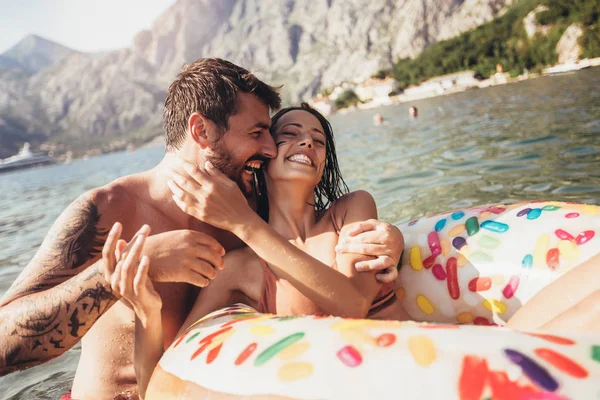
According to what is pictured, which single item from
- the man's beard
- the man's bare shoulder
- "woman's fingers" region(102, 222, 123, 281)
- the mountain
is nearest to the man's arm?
"woman's fingers" region(102, 222, 123, 281)

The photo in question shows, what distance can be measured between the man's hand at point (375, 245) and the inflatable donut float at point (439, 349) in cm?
59

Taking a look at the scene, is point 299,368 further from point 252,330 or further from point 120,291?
point 120,291

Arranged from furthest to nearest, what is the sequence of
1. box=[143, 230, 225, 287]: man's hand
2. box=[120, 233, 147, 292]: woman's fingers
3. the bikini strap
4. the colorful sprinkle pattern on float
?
1. the bikini strap
2. the colorful sprinkle pattern on float
3. box=[143, 230, 225, 287]: man's hand
4. box=[120, 233, 147, 292]: woman's fingers

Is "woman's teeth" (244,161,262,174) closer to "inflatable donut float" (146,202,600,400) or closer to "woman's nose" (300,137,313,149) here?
"woman's nose" (300,137,313,149)

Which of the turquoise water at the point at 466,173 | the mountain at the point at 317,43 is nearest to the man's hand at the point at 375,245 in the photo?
the turquoise water at the point at 466,173

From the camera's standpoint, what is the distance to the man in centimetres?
201

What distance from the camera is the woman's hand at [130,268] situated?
5.96 ft

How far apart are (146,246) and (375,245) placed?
1200 millimetres

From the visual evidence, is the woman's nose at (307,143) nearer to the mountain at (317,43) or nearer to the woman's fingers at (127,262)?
the woman's fingers at (127,262)

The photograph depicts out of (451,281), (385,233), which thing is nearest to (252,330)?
(385,233)

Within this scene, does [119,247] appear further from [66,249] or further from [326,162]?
[326,162]

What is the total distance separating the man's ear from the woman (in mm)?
436

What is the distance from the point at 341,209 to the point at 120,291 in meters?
1.49

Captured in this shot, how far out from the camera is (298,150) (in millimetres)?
2852
